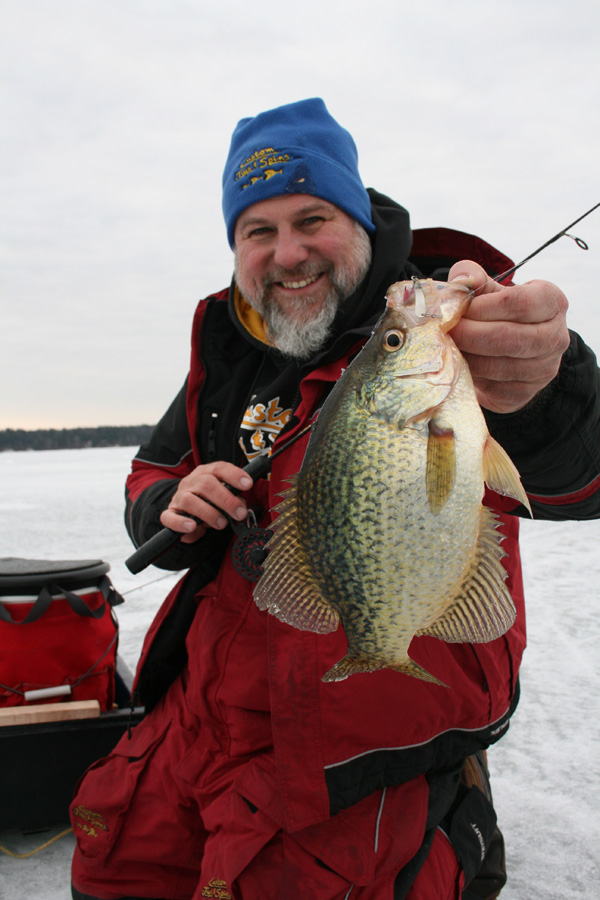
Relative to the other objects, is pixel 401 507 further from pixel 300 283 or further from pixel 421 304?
pixel 300 283

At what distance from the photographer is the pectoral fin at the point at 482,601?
4.05 feet

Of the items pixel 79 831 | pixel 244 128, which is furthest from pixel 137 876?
pixel 244 128

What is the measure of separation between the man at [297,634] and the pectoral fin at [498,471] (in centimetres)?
22

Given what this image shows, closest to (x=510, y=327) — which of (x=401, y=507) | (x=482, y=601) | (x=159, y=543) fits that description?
(x=401, y=507)

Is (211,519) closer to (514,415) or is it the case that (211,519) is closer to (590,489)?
(514,415)

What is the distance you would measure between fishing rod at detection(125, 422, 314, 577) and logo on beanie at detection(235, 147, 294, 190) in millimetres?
1276

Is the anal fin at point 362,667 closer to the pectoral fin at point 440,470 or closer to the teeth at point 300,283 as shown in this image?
the pectoral fin at point 440,470

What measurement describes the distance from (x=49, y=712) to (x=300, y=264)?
83.3 inches

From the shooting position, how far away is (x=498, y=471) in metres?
1.24

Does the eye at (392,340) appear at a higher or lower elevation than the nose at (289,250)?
lower

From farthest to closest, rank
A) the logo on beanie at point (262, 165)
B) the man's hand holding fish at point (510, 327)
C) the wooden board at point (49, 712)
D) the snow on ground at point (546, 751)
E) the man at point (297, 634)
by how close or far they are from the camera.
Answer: the logo on beanie at point (262, 165) → the wooden board at point (49, 712) → the snow on ground at point (546, 751) → the man at point (297, 634) → the man's hand holding fish at point (510, 327)

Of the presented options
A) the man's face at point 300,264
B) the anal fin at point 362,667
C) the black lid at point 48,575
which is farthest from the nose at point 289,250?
the anal fin at point 362,667

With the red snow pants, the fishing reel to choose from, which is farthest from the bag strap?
the fishing reel

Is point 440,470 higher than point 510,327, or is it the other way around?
point 510,327
